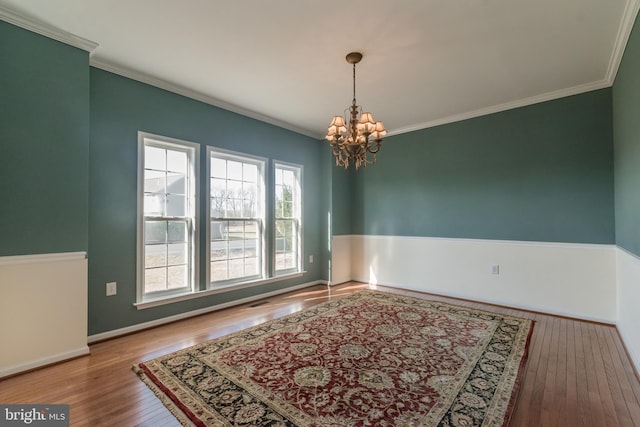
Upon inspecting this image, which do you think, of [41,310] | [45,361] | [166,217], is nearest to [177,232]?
[166,217]

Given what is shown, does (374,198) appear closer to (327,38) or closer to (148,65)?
(327,38)

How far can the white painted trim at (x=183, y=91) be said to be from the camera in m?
2.97

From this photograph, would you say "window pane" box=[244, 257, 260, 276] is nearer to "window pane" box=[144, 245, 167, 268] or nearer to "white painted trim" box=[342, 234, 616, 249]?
"window pane" box=[144, 245, 167, 268]

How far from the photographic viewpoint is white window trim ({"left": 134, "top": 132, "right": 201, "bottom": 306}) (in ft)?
10.4

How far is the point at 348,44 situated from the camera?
262 cm

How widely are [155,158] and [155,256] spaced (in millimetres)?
1152

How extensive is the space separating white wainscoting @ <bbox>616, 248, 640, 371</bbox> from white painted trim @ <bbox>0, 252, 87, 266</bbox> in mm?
4729

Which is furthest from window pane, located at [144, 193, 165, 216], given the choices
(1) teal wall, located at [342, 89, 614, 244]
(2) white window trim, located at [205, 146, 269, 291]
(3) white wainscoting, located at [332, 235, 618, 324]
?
(1) teal wall, located at [342, 89, 614, 244]

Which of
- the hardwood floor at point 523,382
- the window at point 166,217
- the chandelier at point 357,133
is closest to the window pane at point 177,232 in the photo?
the window at point 166,217

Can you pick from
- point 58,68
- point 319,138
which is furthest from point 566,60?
point 58,68

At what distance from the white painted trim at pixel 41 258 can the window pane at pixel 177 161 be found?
134 centimetres

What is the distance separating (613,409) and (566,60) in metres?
3.07

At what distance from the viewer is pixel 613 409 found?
1822 millimetres

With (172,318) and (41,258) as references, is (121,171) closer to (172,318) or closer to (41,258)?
(41,258)
